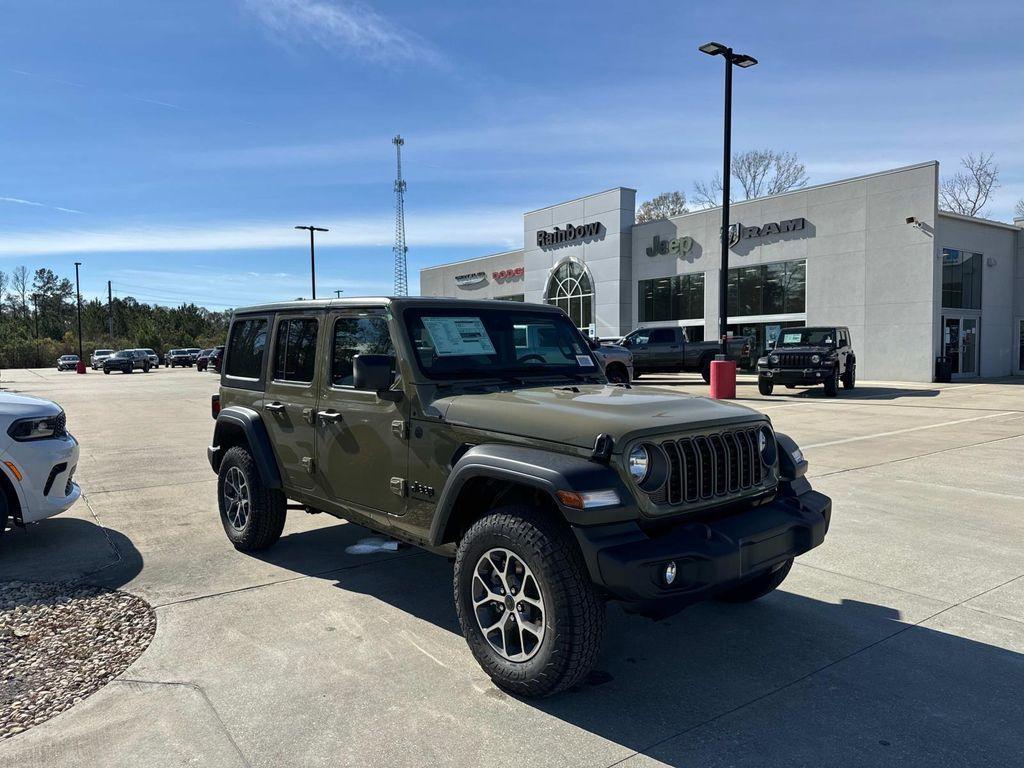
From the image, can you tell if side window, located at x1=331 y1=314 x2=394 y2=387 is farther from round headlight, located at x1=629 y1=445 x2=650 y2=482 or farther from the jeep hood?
round headlight, located at x1=629 y1=445 x2=650 y2=482

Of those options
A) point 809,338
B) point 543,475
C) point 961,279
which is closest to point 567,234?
point 961,279

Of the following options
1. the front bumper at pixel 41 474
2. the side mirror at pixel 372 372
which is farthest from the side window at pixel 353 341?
the front bumper at pixel 41 474

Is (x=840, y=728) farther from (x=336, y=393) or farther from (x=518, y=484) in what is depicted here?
(x=336, y=393)

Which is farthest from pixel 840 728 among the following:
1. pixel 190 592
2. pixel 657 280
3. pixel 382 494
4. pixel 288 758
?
pixel 657 280

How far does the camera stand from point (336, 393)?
4418mm

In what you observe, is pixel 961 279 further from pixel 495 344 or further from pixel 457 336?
pixel 457 336

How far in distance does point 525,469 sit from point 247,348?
3.28 meters

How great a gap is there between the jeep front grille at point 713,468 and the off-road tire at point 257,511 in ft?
10.3

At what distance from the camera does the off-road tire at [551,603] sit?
2955mm

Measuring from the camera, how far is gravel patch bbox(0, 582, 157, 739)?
324 cm

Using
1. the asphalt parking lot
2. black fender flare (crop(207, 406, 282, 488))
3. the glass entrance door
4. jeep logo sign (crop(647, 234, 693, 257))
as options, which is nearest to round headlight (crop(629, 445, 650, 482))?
the asphalt parking lot

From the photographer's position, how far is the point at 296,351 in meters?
4.93

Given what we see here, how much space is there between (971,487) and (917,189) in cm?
2006

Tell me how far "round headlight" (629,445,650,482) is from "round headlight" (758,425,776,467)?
0.85 metres
